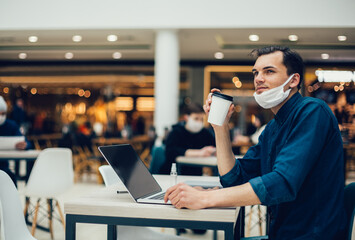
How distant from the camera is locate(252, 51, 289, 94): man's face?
5.38 feet

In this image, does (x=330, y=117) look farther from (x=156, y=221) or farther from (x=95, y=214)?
(x=95, y=214)

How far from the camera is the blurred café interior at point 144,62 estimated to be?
7699 mm

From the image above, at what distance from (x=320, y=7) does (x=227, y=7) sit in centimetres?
171

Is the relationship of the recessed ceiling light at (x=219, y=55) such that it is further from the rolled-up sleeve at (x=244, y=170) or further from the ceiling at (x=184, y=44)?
the rolled-up sleeve at (x=244, y=170)

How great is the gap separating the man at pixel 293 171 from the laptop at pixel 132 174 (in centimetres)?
21

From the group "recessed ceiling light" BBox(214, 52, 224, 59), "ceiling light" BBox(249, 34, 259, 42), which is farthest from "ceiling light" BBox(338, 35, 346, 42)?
"recessed ceiling light" BBox(214, 52, 224, 59)

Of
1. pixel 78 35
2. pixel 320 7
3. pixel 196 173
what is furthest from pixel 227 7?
pixel 196 173

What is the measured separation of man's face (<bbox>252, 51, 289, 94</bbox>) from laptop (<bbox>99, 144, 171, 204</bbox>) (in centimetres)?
64

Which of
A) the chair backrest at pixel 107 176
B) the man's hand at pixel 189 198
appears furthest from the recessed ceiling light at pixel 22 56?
the man's hand at pixel 189 198

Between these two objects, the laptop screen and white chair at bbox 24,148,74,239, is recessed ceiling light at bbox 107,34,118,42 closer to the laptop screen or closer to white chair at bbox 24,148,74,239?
white chair at bbox 24,148,74,239

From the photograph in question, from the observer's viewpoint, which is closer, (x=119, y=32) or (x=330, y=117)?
(x=330, y=117)

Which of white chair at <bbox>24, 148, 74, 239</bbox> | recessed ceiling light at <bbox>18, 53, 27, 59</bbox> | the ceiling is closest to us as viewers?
white chair at <bbox>24, 148, 74, 239</bbox>

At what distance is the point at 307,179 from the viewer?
1.51 metres

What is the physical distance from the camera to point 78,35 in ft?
28.4
